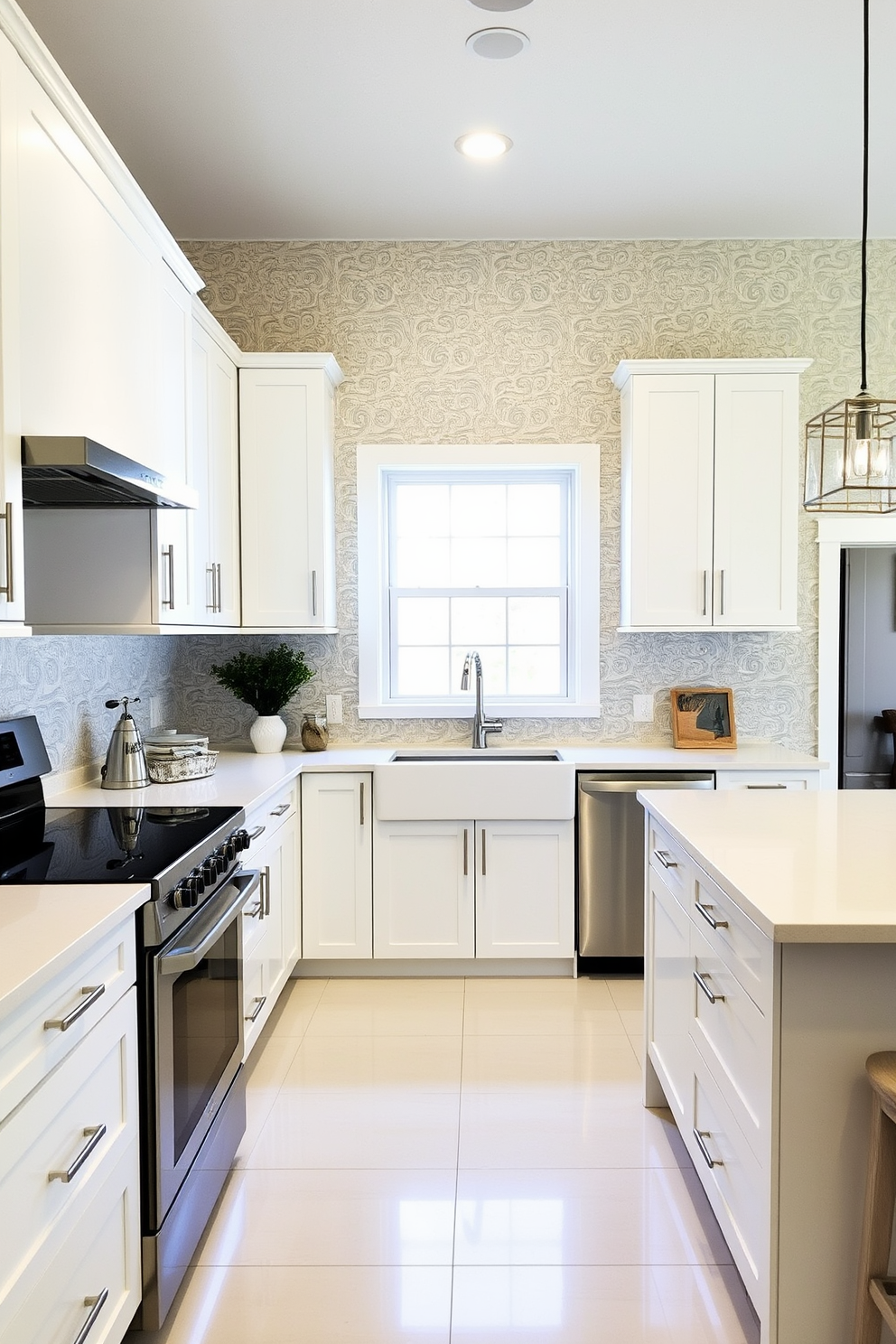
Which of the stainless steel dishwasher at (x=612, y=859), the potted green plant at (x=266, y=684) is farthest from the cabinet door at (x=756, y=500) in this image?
the potted green plant at (x=266, y=684)

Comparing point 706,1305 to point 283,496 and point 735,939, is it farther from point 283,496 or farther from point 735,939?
point 283,496

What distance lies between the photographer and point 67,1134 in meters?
→ 1.43

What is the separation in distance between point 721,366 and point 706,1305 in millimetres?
3170

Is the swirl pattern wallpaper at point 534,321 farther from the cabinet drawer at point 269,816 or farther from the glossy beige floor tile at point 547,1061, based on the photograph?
the glossy beige floor tile at point 547,1061

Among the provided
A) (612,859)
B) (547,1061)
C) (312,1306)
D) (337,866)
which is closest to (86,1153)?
(312,1306)

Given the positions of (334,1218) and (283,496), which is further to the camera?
(283,496)

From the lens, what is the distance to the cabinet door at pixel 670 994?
223cm

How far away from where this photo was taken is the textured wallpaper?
4102 millimetres

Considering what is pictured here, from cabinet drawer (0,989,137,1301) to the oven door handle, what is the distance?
0.40 ft

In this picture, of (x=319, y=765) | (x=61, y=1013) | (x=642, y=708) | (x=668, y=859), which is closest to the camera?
(x=61, y=1013)

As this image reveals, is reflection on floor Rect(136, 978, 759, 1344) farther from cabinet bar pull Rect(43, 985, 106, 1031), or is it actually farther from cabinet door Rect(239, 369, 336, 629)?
cabinet door Rect(239, 369, 336, 629)

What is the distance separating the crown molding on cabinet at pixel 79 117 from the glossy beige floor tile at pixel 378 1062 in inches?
99.3

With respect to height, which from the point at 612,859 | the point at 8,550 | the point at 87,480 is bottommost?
the point at 612,859

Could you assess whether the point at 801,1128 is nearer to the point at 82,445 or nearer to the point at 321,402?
the point at 82,445
